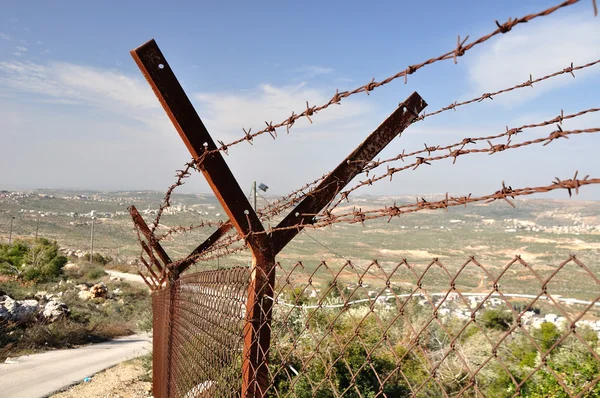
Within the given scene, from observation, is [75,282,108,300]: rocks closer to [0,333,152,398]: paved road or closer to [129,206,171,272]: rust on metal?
[0,333,152,398]: paved road

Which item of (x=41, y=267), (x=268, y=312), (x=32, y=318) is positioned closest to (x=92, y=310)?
(x=32, y=318)

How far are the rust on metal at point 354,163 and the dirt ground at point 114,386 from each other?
25.0ft

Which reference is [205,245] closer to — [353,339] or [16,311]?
[353,339]

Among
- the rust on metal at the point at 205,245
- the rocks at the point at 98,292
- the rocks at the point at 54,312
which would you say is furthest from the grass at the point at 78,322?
the rust on metal at the point at 205,245

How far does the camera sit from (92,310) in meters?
19.2

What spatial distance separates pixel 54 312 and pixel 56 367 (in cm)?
450

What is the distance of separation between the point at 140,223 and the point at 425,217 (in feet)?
226

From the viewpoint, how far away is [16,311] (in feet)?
44.3

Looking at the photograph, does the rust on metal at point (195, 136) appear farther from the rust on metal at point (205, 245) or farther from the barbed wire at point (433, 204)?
the rust on metal at point (205, 245)

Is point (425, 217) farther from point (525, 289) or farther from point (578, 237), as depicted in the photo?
point (525, 289)

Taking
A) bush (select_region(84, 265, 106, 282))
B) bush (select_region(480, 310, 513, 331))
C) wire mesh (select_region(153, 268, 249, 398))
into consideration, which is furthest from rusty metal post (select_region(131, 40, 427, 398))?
bush (select_region(84, 265, 106, 282))

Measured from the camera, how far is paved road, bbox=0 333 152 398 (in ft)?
29.5

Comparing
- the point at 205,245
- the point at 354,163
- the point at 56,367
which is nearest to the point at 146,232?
the point at 205,245

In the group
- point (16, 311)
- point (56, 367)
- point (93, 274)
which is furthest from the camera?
point (93, 274)
